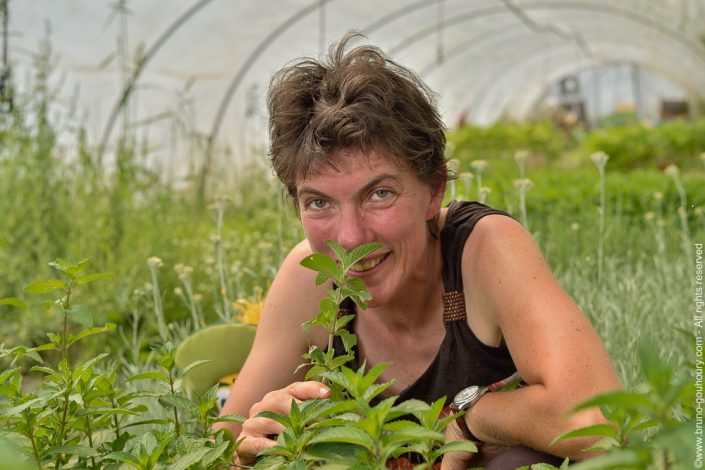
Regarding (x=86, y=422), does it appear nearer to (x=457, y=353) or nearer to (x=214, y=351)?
(x=457, y=353)

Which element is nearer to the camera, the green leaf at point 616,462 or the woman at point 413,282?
the green leaf at point 616,462

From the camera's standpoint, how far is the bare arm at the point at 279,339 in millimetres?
1972

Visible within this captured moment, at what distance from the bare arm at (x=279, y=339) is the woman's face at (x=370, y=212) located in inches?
10.9

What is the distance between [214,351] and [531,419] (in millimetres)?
1088

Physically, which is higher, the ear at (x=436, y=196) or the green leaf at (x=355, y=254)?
the ear at (x=436, y=196)

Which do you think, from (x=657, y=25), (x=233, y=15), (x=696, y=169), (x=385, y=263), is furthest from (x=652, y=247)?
(x=657, y=25)

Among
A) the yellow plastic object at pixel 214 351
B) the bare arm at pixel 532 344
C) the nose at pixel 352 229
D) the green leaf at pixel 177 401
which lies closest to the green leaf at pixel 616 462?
the green leaf at pixel 177 401

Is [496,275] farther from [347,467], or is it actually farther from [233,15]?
[233,15]

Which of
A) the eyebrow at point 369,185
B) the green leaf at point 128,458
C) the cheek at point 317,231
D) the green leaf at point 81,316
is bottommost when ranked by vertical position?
the green leaf at point 128,458

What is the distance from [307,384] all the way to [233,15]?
8.24 m

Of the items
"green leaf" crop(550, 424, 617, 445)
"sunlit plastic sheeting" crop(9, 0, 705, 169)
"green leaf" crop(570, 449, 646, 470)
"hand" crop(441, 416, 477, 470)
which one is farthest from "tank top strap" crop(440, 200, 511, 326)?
"sunlit plastic sheeting" crop(9, 0, 705, 169)

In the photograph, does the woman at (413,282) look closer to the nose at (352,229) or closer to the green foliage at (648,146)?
the nose at (352,229)

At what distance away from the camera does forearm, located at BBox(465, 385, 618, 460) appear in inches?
56.7

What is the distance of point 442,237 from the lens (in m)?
1.92
